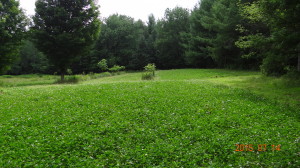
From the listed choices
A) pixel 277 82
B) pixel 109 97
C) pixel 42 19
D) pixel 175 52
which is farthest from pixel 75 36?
pixel 175 52

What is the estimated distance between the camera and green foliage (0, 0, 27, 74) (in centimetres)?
2479

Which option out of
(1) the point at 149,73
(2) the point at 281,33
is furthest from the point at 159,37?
(2) the point at 281,33

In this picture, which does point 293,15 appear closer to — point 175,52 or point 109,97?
point 109,97

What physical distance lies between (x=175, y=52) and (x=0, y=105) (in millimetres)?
54122

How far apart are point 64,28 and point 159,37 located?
129ft

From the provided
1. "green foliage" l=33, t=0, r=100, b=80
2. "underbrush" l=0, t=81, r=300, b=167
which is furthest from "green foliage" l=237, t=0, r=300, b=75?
"green foliage" l=33, t=0, r=100, b=80

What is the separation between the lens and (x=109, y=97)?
1448cm

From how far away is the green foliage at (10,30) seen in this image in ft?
81.3

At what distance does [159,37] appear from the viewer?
6625cm

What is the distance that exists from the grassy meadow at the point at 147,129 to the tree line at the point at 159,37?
636 cm

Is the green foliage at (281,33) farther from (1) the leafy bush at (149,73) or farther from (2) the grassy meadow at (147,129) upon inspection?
(1) the leafy bush at (149,73)

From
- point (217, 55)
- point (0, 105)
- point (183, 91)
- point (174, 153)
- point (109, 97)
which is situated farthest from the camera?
point (217, 55)
